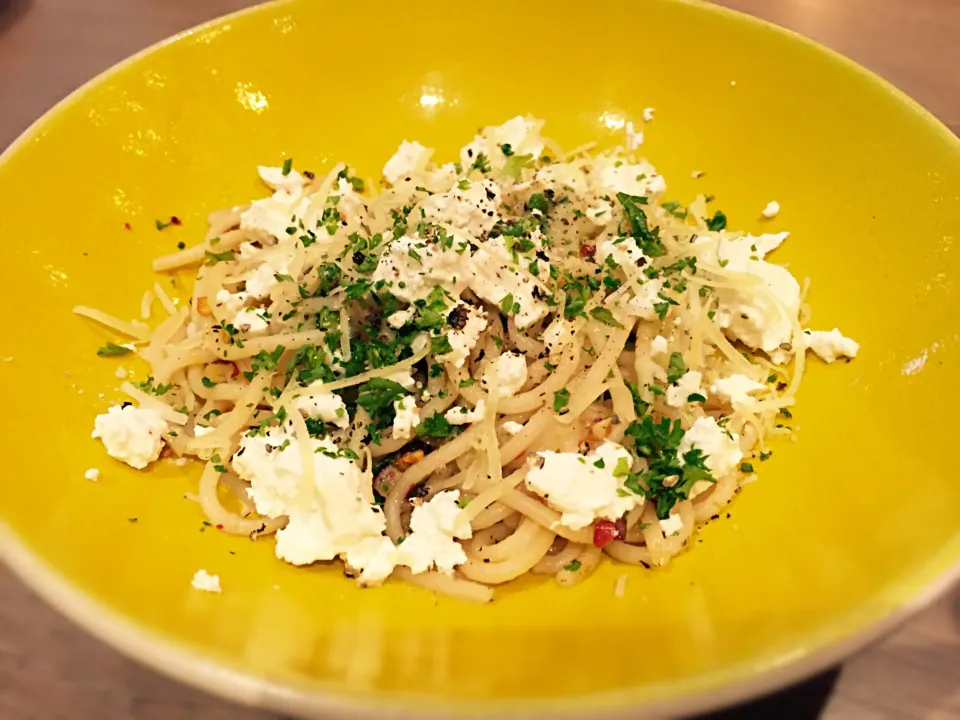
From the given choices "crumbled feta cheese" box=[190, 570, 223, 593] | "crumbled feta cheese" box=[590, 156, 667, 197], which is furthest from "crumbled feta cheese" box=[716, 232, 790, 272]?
"crumbled feta cheese" box=[190, 570, 223, 593]

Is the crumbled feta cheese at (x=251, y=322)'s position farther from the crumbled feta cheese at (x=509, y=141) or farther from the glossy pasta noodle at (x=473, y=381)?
the crumbled feta cheese at (x=509, y=141)

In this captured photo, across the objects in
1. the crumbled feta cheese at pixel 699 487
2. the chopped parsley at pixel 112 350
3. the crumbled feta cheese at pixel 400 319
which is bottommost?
the crumbled feta cheese at pixel 699 487

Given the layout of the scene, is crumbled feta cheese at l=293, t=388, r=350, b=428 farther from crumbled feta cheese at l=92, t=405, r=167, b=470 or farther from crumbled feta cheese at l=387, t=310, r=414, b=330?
crumbled feta cheese at l=92, t=405, r=167, b=470

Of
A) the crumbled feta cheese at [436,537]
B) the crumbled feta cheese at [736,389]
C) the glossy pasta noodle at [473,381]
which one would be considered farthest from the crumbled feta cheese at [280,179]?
the crumbled feta cheese at [736,389]

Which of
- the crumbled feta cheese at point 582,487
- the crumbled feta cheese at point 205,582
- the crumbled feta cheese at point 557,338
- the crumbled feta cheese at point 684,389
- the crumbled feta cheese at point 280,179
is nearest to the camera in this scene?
the crumbled feta cheese at point 205,582

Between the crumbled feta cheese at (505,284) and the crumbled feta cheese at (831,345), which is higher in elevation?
the crumbled feta cheese at (505,284)

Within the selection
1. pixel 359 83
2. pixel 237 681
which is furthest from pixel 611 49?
pixel 237 681
